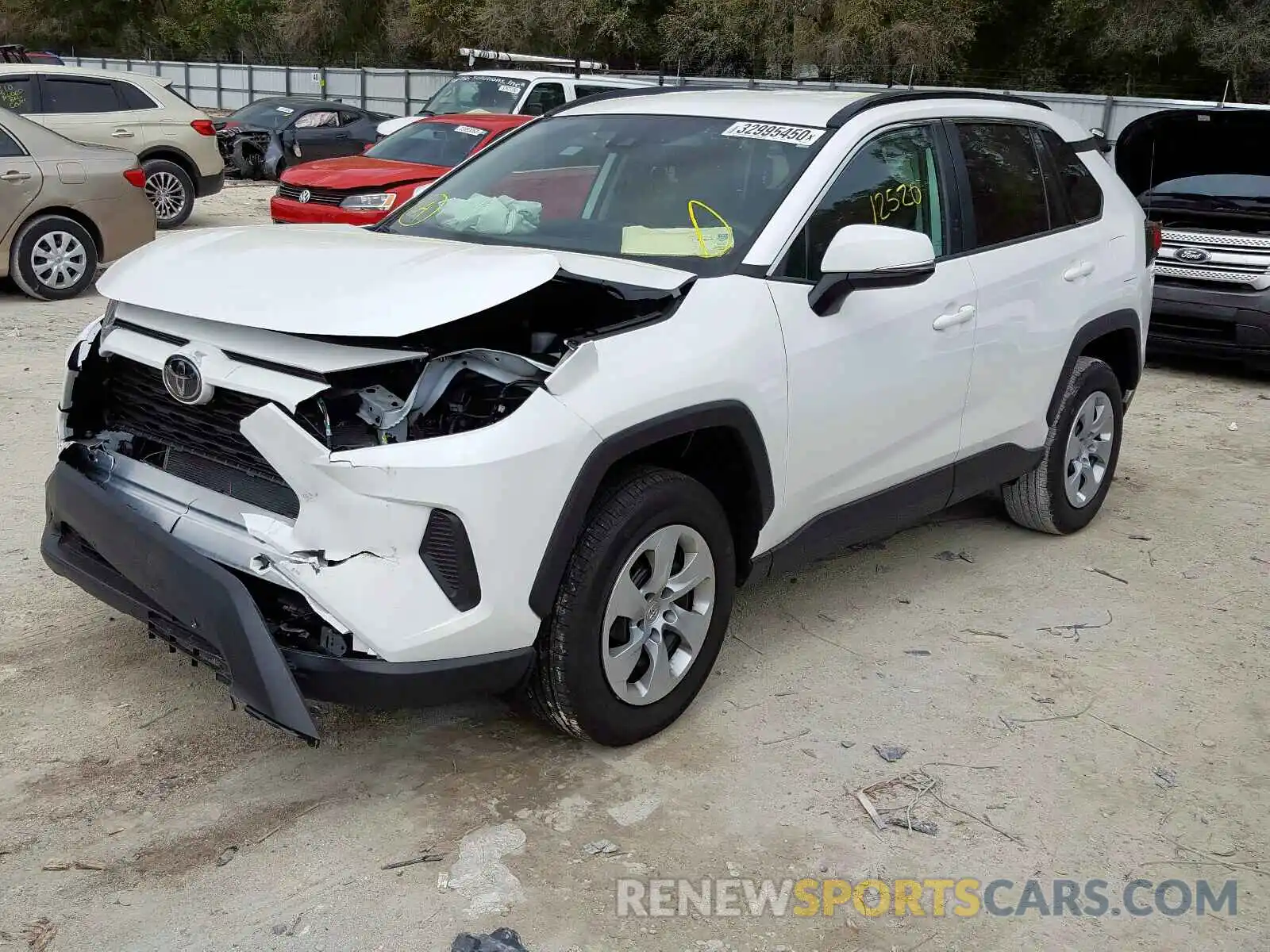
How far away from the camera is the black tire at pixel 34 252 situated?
10.0 m

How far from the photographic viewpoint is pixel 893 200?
14.2 ft

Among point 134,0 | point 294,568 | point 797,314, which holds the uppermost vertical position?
point 134,0

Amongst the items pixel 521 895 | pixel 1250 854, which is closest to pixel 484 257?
pixel 521 895

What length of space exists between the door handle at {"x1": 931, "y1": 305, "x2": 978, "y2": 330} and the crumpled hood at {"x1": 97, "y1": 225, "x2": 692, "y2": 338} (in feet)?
3.47

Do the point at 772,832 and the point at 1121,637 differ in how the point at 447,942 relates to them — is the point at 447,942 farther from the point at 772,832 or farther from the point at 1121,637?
the point at 1121,637

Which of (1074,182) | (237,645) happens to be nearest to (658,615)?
(237,645)

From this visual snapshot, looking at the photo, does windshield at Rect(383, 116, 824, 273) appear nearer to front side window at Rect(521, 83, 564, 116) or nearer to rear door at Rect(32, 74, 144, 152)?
front side window at Rect(521, 83, 564, 116)

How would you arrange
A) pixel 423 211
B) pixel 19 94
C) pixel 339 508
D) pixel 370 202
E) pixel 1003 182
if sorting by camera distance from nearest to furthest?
pixel 339 508 < pixel 423 211 < pixel 1003 182 < pixel 370 202 < pixel 19 94

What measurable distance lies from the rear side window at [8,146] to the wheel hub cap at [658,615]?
330 inches

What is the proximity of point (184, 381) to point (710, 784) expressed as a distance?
1.76 m

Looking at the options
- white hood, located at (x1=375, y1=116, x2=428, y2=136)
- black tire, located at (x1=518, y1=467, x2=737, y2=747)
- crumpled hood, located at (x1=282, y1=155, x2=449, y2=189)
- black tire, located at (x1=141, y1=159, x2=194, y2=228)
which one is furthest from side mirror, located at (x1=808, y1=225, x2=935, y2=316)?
black tire, located at (x1=141, y1=159, x2=194, y2=228)

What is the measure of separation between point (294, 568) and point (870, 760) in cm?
174

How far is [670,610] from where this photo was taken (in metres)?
3.62

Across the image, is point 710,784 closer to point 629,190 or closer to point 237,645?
point 237,645
